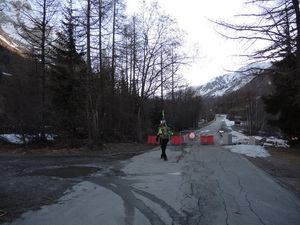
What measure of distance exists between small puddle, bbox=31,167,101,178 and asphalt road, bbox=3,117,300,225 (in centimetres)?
72

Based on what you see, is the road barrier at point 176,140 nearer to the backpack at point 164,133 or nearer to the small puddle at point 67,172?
the backpack at point 164,133

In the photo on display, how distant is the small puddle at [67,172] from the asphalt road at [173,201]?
0.72 meters

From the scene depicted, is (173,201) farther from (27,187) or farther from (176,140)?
(176,140)

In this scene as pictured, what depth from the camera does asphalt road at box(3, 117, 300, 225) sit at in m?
4.11

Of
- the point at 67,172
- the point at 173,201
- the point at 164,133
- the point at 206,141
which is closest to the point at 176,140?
the point at 206,141

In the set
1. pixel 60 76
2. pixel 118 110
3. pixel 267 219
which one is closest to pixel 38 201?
pixel 267 219

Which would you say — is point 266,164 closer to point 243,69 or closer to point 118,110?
point 243,69

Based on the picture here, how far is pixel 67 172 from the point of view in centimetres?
818

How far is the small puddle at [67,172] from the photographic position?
7.69 m

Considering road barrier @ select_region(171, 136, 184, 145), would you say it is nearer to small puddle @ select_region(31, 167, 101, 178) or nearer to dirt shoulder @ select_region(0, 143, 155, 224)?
dirt shoulder @ select_region(0, 143, 155, 224)

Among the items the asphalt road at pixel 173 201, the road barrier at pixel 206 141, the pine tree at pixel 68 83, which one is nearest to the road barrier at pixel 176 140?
the road barrier at pixel 206 141

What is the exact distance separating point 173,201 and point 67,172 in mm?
4808

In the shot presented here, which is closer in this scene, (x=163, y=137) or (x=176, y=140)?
(x=163, y=137)

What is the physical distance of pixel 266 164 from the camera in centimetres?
1032
